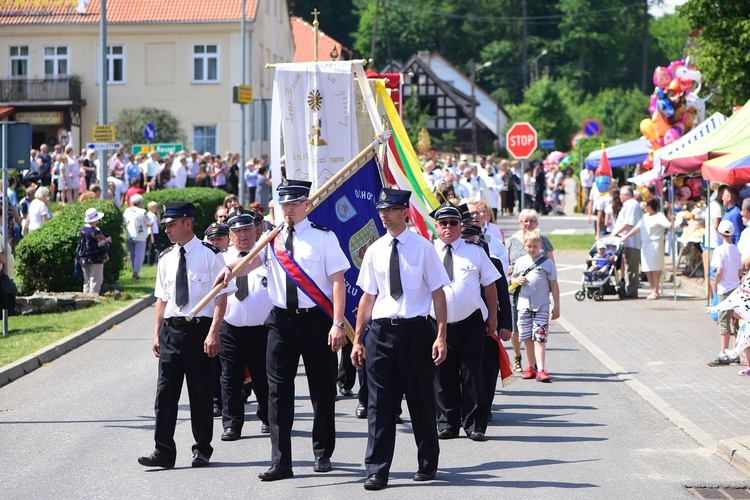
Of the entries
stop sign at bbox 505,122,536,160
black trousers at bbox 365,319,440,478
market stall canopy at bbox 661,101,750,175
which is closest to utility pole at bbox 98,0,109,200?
stop sign at bbox 505,122,536,160

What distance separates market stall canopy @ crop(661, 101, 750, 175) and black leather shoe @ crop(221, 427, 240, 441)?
9.72 meters

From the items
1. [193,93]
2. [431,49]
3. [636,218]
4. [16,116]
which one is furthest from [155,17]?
[431,49]

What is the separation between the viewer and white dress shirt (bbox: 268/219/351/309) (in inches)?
342

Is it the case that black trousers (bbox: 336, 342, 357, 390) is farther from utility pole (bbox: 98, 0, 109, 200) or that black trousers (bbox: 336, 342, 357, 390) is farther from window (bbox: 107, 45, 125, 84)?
window (bbox: 107, 45, 125, 84)

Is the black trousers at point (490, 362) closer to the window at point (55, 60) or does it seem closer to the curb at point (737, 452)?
the curb at point (737, 452)

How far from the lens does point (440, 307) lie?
337 inches

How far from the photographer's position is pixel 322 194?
10.7 metres

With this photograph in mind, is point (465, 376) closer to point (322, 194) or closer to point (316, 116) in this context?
point (322, 194)

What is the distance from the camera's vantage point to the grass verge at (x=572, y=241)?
3175cm

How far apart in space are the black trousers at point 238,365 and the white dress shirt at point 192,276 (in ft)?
4.26

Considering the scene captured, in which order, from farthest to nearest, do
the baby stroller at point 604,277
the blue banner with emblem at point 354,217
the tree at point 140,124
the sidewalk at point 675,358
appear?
the tree at point 140,124 → the baby stroller at point 604,277 → the blue banner with emblem at point 354,217 → the sidewalk at point 675,358

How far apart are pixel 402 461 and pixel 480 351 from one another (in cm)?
138

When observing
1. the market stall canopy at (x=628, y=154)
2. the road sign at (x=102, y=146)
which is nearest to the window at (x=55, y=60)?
the market stall canopy at (x=628, y=154)

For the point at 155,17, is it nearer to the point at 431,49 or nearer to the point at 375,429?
the point at 375,429
